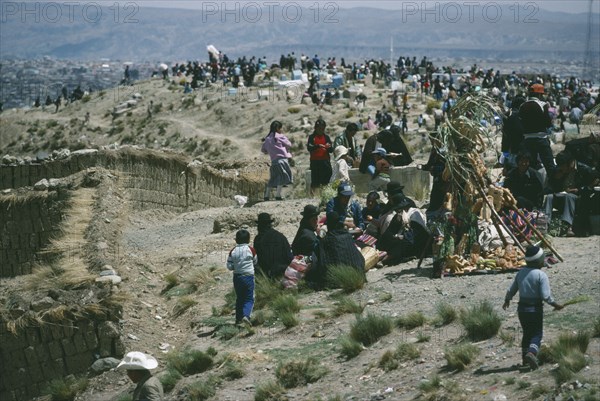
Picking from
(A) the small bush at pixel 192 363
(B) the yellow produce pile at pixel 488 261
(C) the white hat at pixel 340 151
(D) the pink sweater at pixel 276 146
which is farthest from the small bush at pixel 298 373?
(D) the pink sweater at pixel 276 146

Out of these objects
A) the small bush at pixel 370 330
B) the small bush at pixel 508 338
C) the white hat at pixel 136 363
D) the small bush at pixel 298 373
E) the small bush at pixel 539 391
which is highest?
the white hat at pixel 136 363

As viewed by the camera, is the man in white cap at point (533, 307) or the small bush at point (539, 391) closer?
the small bush at point (539, 391)

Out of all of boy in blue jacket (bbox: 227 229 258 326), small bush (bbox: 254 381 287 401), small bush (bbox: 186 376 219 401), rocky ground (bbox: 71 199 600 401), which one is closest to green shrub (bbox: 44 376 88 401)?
rocky ground (bbox: 71 199 600 401)

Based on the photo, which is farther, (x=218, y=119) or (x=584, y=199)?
(x=218, y=119)

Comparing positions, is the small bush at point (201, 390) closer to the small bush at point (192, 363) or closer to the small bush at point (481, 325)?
the small bush at point (192, 363)

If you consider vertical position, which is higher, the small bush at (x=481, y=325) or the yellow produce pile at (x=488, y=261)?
the small bush at (x=481, y=325)

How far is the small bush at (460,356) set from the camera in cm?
980

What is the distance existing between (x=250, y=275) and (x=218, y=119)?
38.2 metres

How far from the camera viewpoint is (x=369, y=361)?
34.7 feet

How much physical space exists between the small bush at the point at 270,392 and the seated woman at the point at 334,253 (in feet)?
9.96

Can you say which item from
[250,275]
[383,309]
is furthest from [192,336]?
[383,309]

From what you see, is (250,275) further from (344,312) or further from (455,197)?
(455,197)

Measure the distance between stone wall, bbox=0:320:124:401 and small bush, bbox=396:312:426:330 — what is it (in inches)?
109

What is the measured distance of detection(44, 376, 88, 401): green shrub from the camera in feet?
37.6
